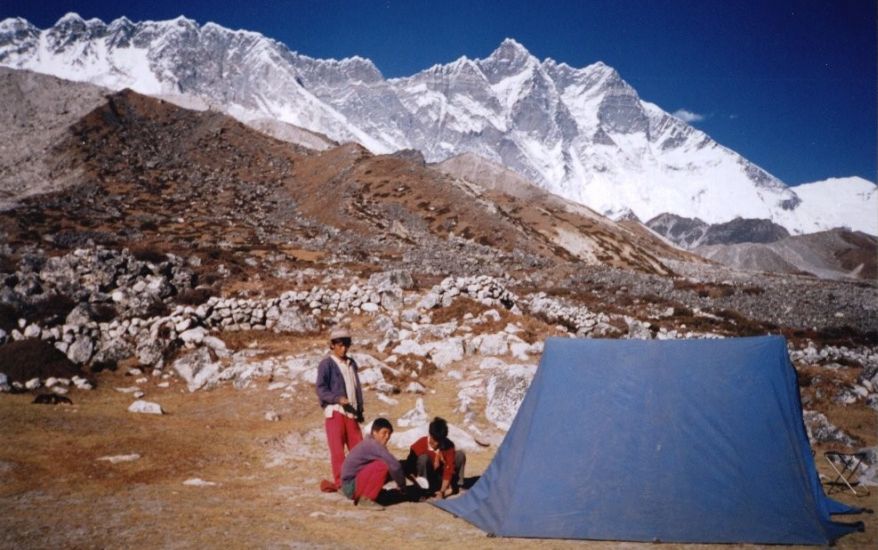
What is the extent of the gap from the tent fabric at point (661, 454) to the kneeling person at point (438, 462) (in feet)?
1.88

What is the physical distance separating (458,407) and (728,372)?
6.92m

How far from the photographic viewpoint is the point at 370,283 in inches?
912

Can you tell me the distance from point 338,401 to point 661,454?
4.35 metres

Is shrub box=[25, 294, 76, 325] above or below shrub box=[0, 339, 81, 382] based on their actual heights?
above

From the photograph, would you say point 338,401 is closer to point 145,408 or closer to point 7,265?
point 145,408

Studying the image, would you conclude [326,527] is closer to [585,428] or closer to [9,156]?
[585,428]

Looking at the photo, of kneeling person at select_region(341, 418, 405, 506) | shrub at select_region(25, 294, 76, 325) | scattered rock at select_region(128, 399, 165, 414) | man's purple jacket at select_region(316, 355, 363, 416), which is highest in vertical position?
shrub at select_region(25, 294, 76, 325)

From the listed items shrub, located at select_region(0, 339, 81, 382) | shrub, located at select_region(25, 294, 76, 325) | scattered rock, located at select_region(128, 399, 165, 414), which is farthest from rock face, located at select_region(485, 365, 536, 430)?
shrub, located at select_region(25, 294, 76, 325)

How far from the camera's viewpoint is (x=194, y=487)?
805 centimetres

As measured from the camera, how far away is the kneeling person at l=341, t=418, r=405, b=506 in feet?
24.2

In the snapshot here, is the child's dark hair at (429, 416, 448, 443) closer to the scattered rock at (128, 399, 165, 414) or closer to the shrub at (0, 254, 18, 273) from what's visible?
the scattered rock at (128, 399, 165, 414)

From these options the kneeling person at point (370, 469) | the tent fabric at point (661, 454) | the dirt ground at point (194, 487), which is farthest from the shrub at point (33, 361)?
the tent fabric at point (661, 454)

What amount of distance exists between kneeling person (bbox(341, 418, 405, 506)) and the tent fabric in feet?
2.71

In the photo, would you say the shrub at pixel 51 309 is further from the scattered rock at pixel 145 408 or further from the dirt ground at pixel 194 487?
the scattered rock at pixel 145 408
